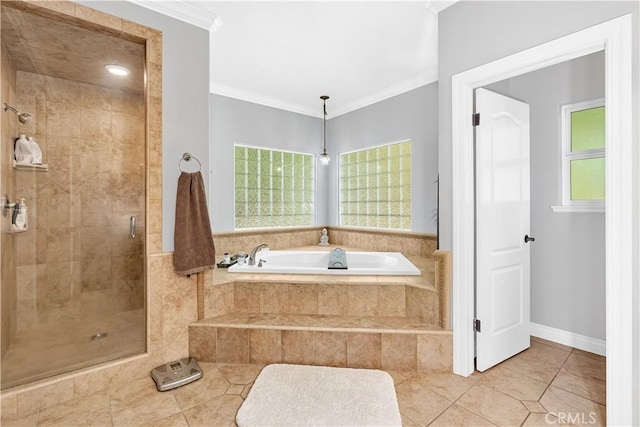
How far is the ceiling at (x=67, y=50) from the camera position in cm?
189

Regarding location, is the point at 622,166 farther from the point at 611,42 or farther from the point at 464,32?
the point at 464,32

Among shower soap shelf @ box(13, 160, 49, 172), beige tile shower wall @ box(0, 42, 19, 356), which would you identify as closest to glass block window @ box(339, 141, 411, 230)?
Result: shower soap shelf @ box(13, 160, 49, 172)

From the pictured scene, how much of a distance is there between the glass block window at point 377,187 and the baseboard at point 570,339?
5.33 ft

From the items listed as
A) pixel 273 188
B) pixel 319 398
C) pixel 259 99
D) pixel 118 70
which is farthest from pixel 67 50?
pixel 319 398

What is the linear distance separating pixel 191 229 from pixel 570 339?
3244 millimetres

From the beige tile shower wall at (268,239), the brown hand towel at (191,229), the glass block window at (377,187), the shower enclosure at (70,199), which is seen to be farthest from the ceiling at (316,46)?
the beige tile shower wall at (268,239)

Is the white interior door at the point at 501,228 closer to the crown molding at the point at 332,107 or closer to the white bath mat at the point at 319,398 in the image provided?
the white bath mat at the point at 319,398

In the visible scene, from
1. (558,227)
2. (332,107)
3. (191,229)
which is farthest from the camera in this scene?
(332,107)

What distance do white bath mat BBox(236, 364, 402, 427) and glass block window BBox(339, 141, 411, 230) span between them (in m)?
2.21

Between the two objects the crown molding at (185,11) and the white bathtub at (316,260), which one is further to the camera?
the white bathtub at (316,260)

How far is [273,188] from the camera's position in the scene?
4426mm

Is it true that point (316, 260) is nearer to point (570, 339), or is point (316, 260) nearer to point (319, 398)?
point (319, 398)

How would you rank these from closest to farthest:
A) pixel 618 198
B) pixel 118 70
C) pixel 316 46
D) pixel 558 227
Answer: pixel 618 198, pixel 118 70, pixel 558 227, pixel 316 46

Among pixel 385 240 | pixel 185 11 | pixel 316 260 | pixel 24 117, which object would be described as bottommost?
pixel 316 260
